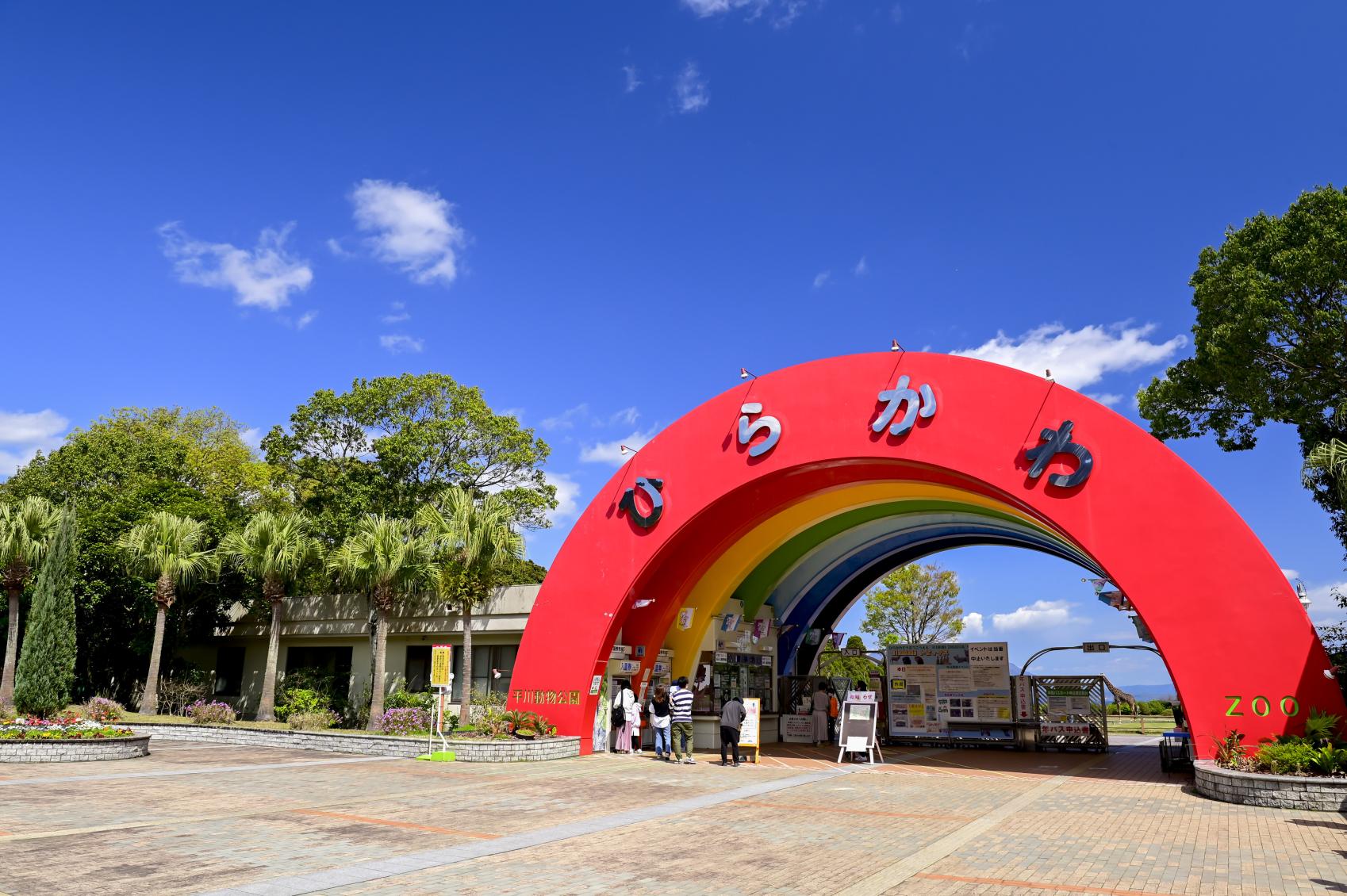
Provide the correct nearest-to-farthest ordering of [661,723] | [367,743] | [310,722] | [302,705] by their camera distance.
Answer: [661,723]
[367,743]
[310,722]
[302,705]

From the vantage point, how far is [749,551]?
2189cm

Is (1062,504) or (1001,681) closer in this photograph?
(1062,504)

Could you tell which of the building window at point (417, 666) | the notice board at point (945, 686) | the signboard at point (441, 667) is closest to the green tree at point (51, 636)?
the building window at point (417, 666)

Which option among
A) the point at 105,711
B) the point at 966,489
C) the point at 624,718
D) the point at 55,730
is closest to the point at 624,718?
the point at 624,718

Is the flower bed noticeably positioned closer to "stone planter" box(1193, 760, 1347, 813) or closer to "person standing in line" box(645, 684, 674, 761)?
"person standing in line" box(645, 684, 674, 761)

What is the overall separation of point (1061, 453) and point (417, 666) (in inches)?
809

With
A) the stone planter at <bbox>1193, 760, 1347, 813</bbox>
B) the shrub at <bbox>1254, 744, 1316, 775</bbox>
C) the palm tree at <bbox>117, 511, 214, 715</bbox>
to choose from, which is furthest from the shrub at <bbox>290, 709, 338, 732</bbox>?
the shrub at <bbox>1254, 744, 1316, 775</bbox>

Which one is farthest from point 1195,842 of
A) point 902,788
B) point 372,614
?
point 372,614

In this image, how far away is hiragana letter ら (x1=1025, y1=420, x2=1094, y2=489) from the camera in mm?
15133

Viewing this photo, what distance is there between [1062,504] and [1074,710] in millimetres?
9277

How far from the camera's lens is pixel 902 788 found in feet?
46.5

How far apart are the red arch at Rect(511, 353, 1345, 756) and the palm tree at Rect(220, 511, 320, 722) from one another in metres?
9.81

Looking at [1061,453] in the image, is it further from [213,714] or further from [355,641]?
[355,641]

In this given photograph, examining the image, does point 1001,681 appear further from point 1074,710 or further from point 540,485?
point 540,485
